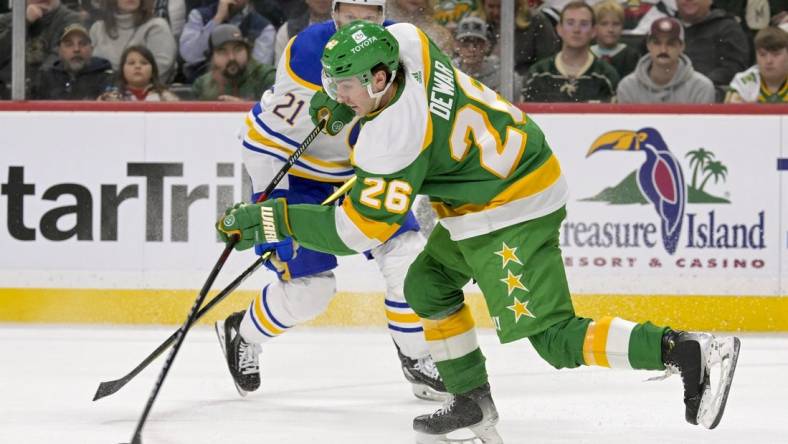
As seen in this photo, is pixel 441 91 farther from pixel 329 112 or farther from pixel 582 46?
pixel 582 46

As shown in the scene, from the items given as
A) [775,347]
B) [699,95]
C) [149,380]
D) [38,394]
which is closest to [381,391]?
[149,380]

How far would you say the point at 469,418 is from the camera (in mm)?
3043

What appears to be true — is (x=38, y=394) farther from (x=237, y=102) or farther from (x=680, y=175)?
(x=680, y=175)

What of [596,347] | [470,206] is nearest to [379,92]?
[470,206]

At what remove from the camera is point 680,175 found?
528cm

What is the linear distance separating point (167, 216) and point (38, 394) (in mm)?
1671

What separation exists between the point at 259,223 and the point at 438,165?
0.44 metres

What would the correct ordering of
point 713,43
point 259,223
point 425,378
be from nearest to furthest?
point 259,223
point 425,378
point 713,43

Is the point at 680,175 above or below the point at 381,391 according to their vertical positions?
above

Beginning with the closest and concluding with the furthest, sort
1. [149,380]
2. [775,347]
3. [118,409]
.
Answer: [118,409], [149,380], [775,347]

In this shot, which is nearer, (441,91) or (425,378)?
(441,91)

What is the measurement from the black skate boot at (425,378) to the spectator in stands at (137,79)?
224cm

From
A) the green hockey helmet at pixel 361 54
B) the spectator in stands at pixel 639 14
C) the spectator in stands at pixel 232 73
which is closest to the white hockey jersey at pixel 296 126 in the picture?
the green hockey helmet at pixel 361 54

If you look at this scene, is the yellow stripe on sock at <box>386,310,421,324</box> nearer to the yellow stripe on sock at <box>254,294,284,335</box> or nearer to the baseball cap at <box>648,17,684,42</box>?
the yellow stripe on sock at <box>254,294,284,335</box>
